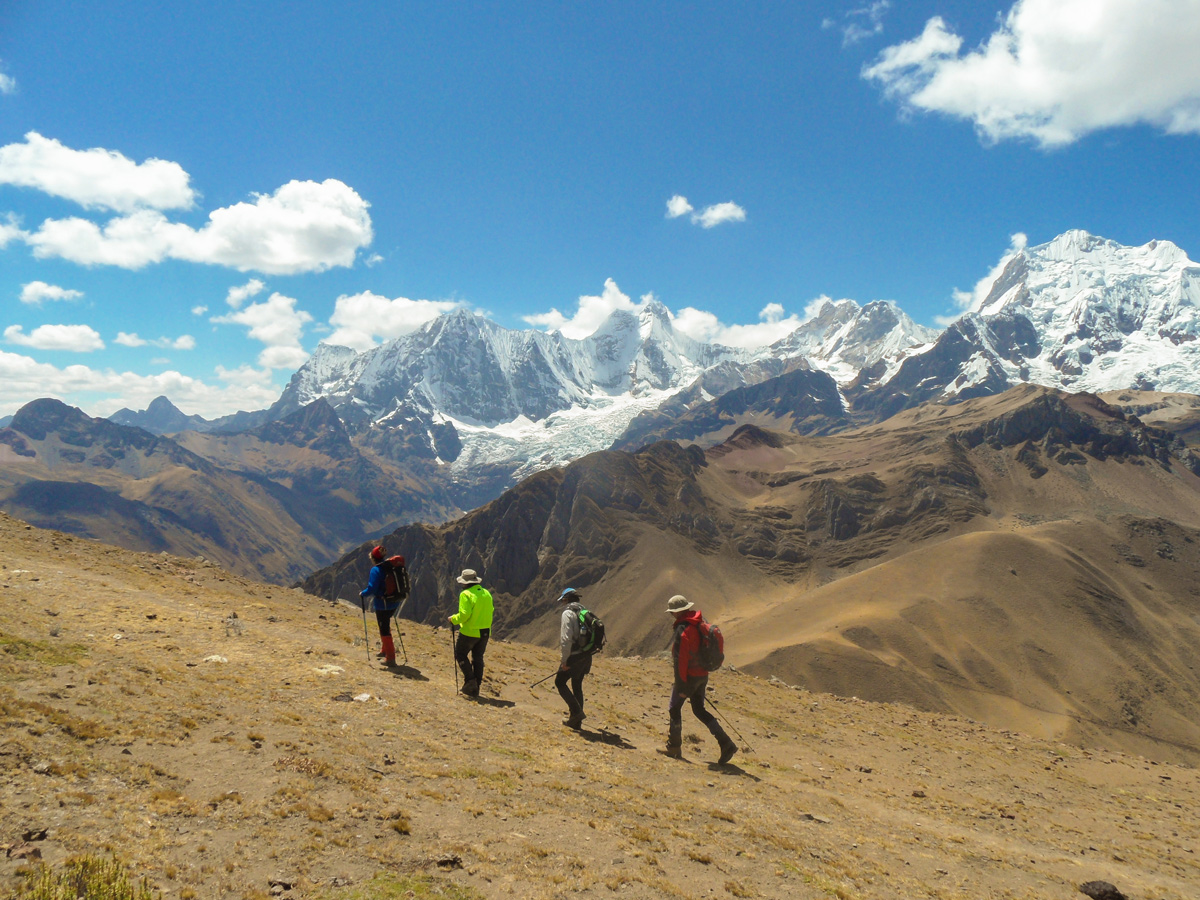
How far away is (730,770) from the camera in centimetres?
1543

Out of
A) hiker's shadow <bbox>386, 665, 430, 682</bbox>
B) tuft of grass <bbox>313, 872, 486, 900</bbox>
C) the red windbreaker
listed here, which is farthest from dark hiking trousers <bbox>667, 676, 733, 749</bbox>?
tuft of grass <bbox>313, 872, 486, 900</bbox>

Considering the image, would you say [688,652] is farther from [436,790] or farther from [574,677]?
[436,790]

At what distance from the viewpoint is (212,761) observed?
10.2 metres

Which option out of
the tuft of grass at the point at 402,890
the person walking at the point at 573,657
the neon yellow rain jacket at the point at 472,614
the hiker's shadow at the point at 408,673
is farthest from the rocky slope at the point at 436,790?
the neon yellow rain jacket at the point at 472,614

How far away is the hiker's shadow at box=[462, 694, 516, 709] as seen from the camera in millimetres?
16692

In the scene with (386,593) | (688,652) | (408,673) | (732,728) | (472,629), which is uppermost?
(688,652)

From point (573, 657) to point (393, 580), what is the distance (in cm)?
590

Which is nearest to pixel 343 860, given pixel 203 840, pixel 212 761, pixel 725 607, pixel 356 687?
pixel 203 840

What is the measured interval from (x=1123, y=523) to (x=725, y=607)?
348ft

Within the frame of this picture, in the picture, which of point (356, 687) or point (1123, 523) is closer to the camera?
point (356, 687)

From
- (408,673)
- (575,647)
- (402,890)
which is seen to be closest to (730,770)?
(575,647)

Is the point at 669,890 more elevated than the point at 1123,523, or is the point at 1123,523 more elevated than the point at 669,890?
the point at 1123,523

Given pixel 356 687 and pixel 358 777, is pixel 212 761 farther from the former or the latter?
pixel 356 687

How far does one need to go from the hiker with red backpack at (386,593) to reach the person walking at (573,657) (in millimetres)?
5163
